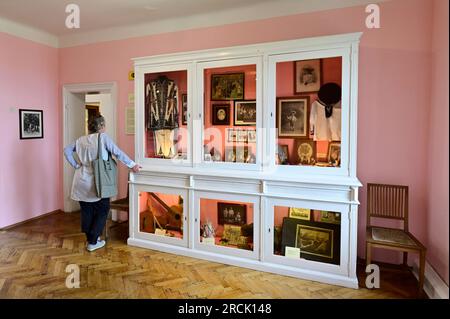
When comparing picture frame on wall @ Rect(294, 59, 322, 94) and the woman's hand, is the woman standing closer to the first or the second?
the woman's hand

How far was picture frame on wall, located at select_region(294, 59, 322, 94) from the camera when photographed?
275 cm

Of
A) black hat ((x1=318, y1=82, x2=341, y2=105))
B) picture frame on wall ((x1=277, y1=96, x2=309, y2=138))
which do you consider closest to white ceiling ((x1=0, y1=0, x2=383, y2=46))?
black hat ((x1=318, y1=82, x2=341, y2=105))

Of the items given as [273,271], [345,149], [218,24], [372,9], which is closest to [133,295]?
[273,271]

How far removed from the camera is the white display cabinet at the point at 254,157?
2.64m

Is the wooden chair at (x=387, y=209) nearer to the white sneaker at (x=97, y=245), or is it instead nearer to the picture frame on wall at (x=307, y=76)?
the picture frame on wall at (x=307, y=76)

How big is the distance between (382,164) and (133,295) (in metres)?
2.54

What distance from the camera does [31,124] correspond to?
14.2 ft

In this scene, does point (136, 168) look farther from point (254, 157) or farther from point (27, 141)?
point (27, 141)

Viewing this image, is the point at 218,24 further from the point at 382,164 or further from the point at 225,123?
the point at 382,164

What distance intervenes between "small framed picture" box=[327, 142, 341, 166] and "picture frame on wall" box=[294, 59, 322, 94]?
20.9 inches

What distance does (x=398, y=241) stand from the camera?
250cm

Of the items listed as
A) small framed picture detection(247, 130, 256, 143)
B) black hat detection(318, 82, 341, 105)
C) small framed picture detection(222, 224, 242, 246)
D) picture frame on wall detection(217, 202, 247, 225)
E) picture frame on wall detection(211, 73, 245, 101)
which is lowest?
small framed picture detection(222, 224, 242, 246)

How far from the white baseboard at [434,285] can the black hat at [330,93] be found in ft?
5.40

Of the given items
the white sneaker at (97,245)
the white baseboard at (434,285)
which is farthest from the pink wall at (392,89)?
the white sneaker at (97,245)
